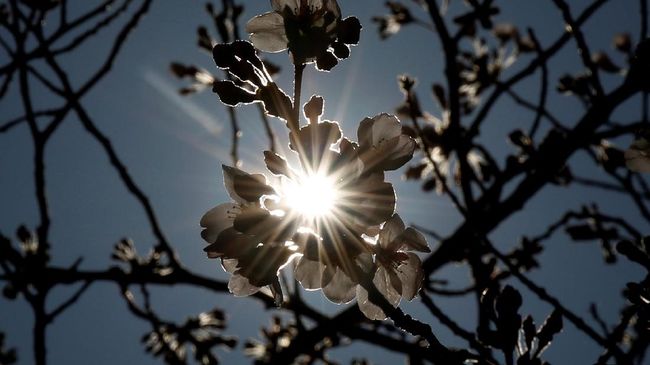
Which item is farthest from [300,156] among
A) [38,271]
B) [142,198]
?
[38,271]

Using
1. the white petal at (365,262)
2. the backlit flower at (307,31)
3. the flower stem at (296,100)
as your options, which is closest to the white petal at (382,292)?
the white petal at (365,262)

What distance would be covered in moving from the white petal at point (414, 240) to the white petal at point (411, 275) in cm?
5

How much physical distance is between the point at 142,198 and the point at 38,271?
2.53ft

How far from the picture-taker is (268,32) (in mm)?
1756

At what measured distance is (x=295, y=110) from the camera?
4.63 ft

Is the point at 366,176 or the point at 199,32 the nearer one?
the point at 366,176

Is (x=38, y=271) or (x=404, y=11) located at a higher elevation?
(x=404, y=11)

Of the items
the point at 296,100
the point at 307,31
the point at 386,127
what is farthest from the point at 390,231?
the point at 307,31

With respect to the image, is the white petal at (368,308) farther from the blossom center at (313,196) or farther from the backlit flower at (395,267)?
the blossom center at (313,196)

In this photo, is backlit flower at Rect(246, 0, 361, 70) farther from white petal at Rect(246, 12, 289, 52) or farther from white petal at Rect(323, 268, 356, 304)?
white petal at Rect(323, 268, 356, 304)

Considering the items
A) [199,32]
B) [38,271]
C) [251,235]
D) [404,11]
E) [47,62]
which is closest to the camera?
[251,235]

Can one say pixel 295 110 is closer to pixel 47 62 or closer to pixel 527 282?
pixel 527 282

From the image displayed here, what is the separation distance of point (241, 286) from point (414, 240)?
0.58 m

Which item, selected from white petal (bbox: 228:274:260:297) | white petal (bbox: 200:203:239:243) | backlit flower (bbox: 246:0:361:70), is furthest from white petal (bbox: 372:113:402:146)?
white petal (bbox: 228:274:260:297)
